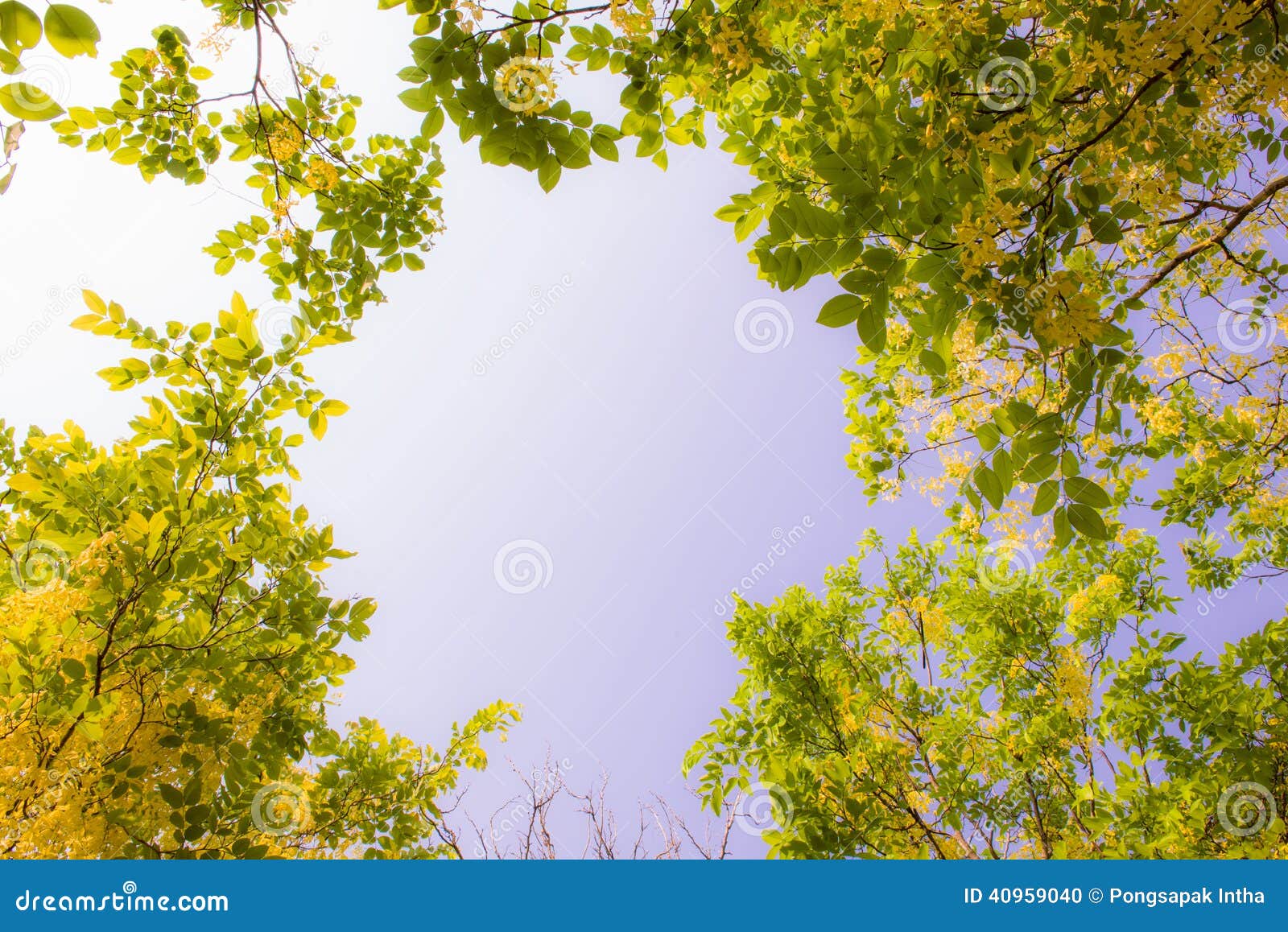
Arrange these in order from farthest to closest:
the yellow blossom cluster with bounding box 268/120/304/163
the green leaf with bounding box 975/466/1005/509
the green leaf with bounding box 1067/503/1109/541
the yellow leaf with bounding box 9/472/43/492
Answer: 1. the yellow blossom cluster with bounding box 268/120/304/163
2. the yellow leaf with bounding box 9/472/43/492
3. the green leaf with bounding box 975/466/1005/509
4. the green leaf with bounding box 1067/503/1109/541

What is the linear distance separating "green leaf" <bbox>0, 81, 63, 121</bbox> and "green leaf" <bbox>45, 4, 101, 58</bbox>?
24 cm

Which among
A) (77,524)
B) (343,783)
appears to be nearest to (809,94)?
(77,524)

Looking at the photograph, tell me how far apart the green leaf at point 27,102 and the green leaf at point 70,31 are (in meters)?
0.24

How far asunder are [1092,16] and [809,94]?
2.74 ft

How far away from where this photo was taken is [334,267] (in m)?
2.92

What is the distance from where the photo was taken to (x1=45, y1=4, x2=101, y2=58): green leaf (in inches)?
43.8

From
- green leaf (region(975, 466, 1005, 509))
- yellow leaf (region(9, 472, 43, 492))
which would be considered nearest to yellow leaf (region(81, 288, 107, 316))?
yellow leaf (region(9, 472, 43, 492))

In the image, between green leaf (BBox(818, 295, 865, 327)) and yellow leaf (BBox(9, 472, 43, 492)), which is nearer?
green leaf (BBox(818, 295, 865, 327))

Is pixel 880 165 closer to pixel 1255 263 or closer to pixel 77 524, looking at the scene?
pixel 77 524

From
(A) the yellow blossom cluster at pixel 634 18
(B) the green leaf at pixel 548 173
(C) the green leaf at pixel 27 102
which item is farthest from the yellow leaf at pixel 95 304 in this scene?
(A) the yellow blossom cluster at pixel 634 18

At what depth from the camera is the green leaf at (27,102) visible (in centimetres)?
131

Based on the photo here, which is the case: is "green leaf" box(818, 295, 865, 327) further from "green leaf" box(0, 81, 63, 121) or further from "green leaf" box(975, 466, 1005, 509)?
"green leaf" box(0, 81, 63, 121)

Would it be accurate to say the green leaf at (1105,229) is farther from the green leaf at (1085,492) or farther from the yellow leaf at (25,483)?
the yellow leaf at (25,483)

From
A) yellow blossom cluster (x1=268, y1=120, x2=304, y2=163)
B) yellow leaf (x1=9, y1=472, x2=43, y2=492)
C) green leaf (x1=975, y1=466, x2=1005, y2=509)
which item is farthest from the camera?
yellow blossom cluster (x1=268, y1=120, x2=304, y2=163)
